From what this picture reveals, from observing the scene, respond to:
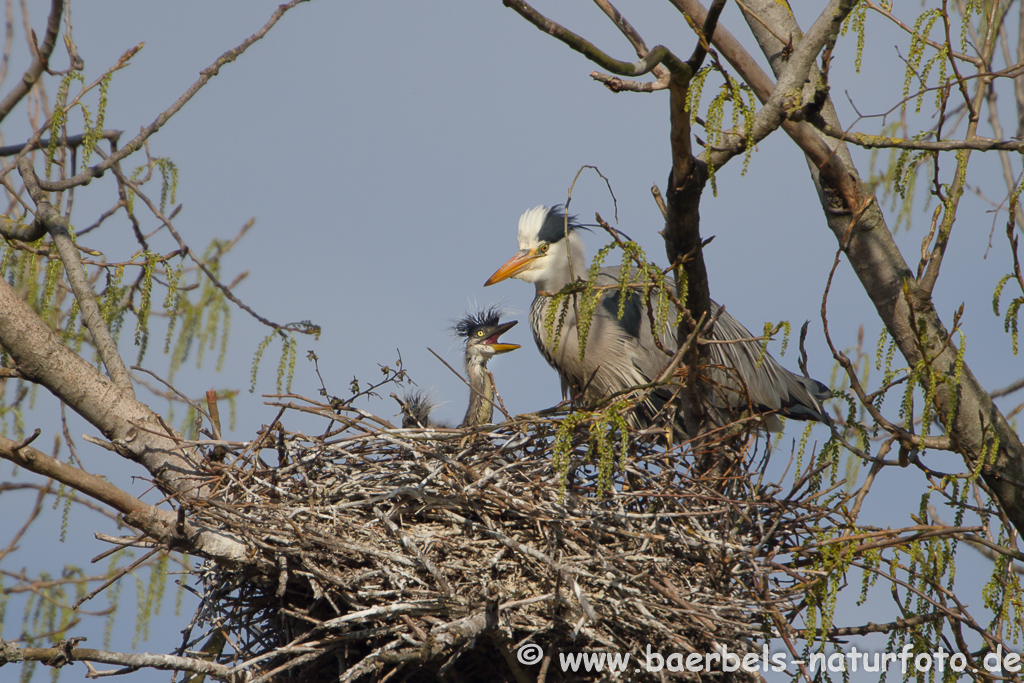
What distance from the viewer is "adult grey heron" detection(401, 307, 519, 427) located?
15.9 ft

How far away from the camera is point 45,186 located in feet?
11.4

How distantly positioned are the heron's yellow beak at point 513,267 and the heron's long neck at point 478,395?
498 mm

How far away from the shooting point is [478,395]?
15.3ft

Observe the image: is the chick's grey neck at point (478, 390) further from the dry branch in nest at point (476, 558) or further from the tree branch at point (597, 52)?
the tree branch at point (597, 52)

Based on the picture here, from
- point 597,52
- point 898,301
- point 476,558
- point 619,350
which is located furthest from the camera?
point 619,350

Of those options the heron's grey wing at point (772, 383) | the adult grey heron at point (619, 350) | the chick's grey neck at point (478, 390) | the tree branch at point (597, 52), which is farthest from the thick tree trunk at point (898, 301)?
the chick's grey neck at point (478, 390)

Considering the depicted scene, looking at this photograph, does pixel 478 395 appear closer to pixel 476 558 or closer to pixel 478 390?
pixel 478 390

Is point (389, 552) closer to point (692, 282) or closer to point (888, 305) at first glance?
point (692, 282)

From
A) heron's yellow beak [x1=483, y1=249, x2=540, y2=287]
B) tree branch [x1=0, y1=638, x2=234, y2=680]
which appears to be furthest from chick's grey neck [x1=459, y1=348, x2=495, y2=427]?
tree branch [x1=0, y1=638, x2=234, y2=680]

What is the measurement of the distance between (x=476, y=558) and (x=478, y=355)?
2451 mm

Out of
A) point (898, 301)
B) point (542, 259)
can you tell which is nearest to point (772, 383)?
point (898, 301)

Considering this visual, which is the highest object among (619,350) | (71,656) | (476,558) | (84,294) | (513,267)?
(513,267)

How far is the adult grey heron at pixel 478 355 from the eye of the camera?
15.9 ft

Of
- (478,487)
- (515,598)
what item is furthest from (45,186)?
(515,598)
